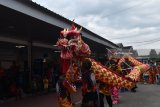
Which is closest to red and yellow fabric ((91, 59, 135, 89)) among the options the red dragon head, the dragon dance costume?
the dragon dance costume

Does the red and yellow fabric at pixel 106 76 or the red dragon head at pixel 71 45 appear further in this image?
the red and yellow fabric at pixel 106 76

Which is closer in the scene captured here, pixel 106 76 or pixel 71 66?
pixel 71 66

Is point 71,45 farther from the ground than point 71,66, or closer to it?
farther from the ground

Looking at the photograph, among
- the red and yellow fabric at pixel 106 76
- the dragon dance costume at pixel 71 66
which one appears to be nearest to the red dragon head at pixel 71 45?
the dragon dance costume at pixel 71 66

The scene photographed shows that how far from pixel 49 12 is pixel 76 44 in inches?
211

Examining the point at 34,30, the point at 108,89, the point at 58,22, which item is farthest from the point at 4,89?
the point at 108,89

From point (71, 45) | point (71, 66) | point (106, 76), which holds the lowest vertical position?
point (106, 76)

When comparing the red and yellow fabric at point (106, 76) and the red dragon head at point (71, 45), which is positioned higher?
the red dragon head at point (71, 45)

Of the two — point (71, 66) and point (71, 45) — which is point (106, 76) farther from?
point (71, 45)

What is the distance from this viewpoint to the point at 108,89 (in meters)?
11.4

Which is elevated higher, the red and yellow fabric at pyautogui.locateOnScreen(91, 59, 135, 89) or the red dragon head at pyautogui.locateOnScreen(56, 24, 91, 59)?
the red dragon head at pyautogui.locateOnScreen(56, 24, 91, 59)

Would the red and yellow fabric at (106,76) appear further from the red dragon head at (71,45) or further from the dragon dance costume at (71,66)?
the red dragon head at (71,45)

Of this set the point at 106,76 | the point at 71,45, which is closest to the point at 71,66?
the point at 71,45

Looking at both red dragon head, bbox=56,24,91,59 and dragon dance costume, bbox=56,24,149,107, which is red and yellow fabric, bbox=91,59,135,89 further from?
red dragon head, bbox=56,24,91,59
